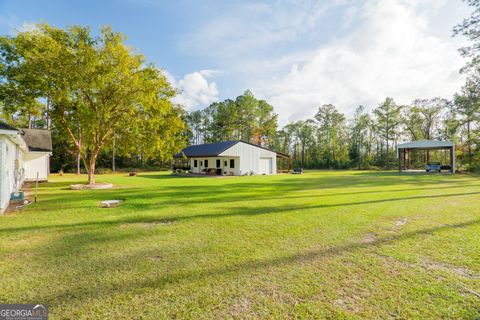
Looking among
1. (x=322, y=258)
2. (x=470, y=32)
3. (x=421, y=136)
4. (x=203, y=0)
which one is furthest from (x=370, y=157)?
(x=322, y=258)

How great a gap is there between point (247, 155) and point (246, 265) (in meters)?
23.7

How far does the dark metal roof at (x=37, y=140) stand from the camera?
1833 cm

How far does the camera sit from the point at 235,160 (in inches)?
1045

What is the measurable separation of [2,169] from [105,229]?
4501 mm

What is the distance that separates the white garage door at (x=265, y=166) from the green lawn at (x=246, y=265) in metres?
22.0

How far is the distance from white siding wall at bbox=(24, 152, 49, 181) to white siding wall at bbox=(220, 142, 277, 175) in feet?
48.4

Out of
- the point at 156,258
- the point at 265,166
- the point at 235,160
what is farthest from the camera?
the point at 265,166

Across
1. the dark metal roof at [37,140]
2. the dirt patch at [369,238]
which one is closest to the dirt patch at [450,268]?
the dirt patch at [369,238]

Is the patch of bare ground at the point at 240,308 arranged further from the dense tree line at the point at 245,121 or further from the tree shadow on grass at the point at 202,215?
the dense tree line at the point at 245,121

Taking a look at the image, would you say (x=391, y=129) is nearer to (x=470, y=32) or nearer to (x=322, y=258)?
(x=470, y=32)

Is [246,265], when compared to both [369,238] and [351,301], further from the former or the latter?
[369,238]

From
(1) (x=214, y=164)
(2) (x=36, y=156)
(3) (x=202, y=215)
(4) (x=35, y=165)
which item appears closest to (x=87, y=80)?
(2) (x=36, y=156)

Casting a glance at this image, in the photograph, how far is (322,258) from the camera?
3822 mm

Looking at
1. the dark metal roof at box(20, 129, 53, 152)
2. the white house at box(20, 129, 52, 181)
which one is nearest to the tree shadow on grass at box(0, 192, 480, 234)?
the white house at box(20, 129, 52, 181)
